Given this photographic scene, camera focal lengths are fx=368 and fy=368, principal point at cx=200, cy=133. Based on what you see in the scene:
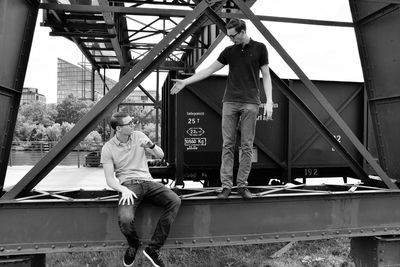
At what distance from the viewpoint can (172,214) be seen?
3.97 m

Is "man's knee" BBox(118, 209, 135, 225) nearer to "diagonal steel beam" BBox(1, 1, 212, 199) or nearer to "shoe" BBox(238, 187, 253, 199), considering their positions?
"diagonal steel beam" BBox(1, 1, 212, 199)

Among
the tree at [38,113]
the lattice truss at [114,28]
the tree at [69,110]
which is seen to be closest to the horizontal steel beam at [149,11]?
the lattice truss at [114,28]

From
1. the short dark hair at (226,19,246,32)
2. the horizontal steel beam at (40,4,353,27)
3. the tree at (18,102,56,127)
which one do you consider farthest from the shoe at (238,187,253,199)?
the tree at (18,102,56,127)

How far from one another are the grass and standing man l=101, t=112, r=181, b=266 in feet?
6.44

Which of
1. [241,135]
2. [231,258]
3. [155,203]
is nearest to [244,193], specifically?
[241,135]

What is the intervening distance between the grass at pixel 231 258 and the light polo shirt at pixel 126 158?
6.81ft

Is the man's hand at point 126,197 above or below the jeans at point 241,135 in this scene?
below

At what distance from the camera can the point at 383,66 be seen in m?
5.16

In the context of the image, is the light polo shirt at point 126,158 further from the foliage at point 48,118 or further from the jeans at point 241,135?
the foliage at point 48,118

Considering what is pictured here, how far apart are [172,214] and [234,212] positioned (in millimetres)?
757

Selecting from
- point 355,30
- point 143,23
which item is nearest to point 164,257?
point 355,30

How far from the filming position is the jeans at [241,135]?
14.6 ft

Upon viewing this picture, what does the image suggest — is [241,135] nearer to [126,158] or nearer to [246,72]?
[246,72]

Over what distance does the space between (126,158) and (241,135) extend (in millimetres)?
1416
